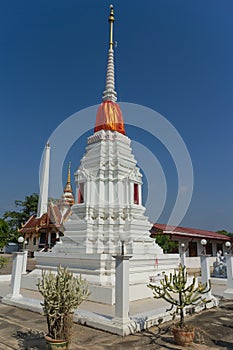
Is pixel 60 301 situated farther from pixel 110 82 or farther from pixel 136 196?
pixel 110 82

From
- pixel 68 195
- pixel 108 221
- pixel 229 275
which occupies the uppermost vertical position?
pixel 68 195

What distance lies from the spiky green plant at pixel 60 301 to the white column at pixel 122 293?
143cm

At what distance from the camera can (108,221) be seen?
1180 cm

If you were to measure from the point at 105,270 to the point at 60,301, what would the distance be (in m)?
5.10

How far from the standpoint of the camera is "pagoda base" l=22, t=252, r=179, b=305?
8.71m

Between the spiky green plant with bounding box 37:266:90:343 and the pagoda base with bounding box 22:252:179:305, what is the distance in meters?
3.64

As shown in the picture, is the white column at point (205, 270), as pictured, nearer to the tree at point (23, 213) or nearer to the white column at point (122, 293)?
the white column at point (122, 293)

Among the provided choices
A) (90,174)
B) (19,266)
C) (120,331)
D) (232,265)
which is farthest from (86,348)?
Result: (90,174)

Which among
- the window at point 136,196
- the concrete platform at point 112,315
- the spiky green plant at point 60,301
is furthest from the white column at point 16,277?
the window at point 136,196

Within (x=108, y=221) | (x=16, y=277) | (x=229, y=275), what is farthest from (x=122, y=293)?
(x=229, y=275)

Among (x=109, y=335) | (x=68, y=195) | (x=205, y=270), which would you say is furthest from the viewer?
(x=68, y=195)

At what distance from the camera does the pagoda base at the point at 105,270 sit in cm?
871

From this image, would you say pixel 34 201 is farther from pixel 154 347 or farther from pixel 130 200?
pixel 154 347

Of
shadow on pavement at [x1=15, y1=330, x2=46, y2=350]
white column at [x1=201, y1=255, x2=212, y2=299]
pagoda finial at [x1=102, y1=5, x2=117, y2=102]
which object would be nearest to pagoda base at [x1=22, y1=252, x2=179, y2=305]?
white column at [x1=201, y1=255, x2=212, y2=299]
